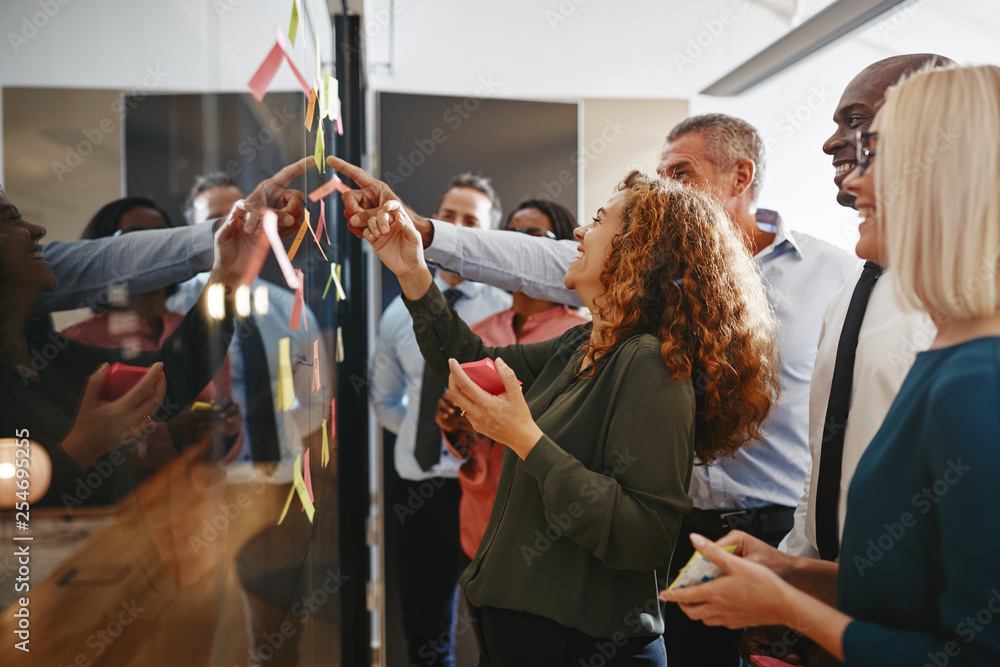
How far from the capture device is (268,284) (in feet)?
2.77

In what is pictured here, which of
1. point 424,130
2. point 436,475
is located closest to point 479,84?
point 424,130

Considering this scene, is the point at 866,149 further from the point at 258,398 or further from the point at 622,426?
the point at 258,398

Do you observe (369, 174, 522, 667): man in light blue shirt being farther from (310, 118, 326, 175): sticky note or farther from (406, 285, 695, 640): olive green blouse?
(406, 285, 695, 640): olive green blouse

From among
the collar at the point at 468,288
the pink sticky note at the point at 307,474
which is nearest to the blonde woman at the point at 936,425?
the pink sticky note at the point at 307,474

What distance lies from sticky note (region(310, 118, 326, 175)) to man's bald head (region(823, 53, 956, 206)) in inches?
38.4

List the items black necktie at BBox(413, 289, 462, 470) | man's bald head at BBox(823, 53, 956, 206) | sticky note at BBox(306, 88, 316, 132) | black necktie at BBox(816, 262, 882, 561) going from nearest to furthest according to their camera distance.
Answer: black necktie at BBox(816, 262, 882, 561) → man's bald head at BBox(823, 53, 956, 206) → sticky note at BBox(306, 88, 316, 132) → black necktie at BBox(413, 289, 462, 470)

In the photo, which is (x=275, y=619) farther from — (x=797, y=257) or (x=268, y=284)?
(x=797, y=257)

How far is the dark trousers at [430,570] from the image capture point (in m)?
2.71

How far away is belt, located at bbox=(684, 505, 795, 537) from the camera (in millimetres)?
1659

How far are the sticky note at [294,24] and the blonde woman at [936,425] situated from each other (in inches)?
32.3

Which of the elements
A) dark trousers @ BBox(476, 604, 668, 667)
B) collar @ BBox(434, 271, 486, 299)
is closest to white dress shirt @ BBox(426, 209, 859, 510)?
dark trousers @ BBox(476, 604, 668, 667)

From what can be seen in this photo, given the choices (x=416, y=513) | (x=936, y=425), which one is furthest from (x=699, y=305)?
(x=416, y=513)

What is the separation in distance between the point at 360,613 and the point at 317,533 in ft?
3.44

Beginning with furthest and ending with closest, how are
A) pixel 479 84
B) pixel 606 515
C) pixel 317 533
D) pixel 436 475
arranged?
pixel 479 84
pixel 436 475
pixel 317 533
pixel 606 515
